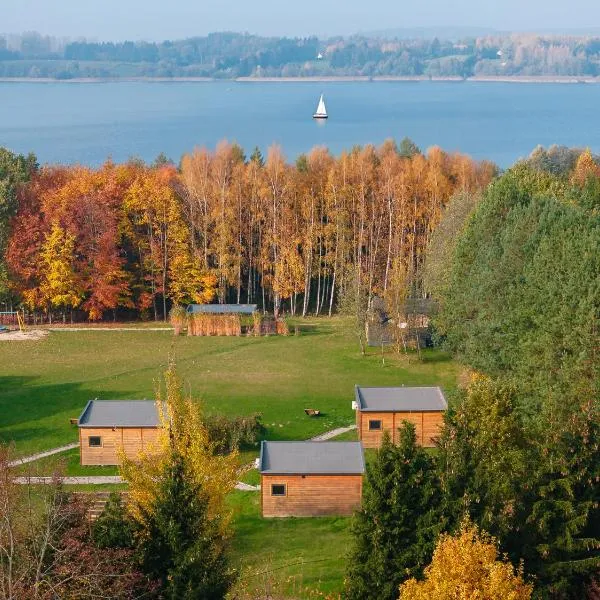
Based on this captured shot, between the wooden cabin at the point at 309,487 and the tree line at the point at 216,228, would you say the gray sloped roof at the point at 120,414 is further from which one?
the tree line at the point at 216,228

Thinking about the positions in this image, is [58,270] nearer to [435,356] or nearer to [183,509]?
[435,356]

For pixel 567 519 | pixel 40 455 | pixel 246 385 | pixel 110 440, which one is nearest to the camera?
pixel 567 519

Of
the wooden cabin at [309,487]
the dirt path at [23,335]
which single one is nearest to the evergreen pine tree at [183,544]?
the wooden cabin at [309,487]

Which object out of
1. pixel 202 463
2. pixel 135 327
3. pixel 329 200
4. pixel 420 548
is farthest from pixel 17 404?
pixel 329 200

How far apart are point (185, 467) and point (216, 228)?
106 feet

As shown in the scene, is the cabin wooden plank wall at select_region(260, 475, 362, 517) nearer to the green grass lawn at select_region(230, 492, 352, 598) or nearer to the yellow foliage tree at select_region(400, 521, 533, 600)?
the green grass lawn at select_region(230, 492, 352, 598)

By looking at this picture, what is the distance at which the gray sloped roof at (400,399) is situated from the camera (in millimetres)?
29969

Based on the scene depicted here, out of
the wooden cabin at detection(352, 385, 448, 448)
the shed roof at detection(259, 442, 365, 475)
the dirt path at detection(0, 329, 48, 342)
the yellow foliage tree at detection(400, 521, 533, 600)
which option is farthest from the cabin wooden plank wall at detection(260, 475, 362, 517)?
the dirt path at detection(0, 329, 48, 342)

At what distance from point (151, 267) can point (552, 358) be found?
2653 centimetres

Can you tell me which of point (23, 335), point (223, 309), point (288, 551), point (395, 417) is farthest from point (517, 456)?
point (23, 335)

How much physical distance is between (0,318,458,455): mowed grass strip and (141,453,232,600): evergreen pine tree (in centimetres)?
1148

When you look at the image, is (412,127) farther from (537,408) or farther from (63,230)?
(537,408)

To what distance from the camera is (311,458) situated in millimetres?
25562

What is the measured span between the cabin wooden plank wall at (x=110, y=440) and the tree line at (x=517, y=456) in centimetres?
931
